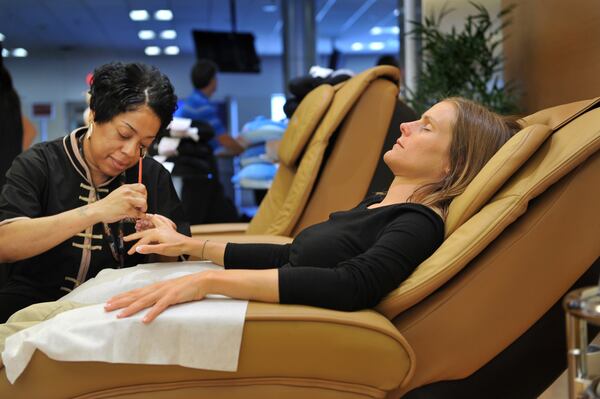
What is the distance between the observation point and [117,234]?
2053 mm

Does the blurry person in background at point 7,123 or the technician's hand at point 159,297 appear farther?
the blurry person in background at point 7,123

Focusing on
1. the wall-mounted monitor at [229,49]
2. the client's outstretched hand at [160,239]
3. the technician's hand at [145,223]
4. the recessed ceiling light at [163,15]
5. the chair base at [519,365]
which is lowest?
the chair base at [519,365]

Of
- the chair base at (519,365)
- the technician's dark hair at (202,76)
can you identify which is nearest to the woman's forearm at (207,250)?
the chair base at (519,365)

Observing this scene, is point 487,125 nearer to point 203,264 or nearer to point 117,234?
point 203,264

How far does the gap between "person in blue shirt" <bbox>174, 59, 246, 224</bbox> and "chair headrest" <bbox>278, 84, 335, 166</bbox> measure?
198 centimetres

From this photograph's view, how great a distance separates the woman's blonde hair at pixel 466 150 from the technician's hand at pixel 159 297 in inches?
24.2

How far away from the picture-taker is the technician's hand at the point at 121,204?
1.80 meters

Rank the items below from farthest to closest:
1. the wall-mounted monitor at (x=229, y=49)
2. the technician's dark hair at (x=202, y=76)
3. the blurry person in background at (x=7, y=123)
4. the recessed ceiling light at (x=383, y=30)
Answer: the recessed ceiling light at (x=383, y=30), the wall-mounted monitor at (x=229, y=49), the technician's dark hair at (x=202, y=76), the blurry person in background at (x=7, y=123)

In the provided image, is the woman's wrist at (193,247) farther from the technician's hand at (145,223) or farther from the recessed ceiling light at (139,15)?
the recessed ceiling light at (139,15)

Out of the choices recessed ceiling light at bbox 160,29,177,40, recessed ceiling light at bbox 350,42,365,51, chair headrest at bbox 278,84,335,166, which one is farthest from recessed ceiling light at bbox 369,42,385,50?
chair headrest at bbox 278,84,335,166

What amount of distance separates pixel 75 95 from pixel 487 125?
1355 cm

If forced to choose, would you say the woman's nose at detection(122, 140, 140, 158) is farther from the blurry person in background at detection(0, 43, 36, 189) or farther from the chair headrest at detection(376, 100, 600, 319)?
the blurry person in background at detection(0, 43, 36, 189)

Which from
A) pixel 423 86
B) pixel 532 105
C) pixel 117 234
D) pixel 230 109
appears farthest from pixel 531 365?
pixel 230 109

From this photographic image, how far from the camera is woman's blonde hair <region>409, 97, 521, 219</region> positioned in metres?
1.76
